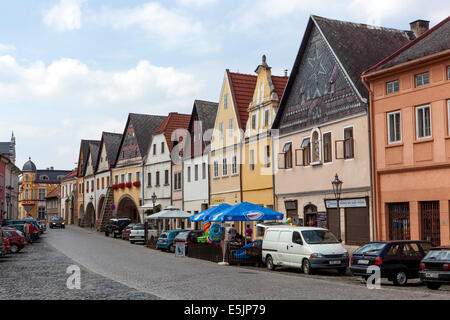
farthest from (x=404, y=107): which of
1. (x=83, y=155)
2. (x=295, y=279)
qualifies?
(x=83, y=155)

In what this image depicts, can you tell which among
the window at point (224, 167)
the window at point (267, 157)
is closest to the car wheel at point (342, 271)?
the window at point (267, 157)

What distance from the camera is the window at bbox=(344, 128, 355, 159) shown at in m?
30.1

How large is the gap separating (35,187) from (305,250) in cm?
12898

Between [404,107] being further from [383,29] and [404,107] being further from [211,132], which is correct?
[211,132]

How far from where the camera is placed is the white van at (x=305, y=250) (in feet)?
73.4

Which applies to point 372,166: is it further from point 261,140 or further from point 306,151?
point 261,140

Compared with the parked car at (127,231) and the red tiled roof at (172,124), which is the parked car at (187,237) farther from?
the red tiled roof at (172,124)

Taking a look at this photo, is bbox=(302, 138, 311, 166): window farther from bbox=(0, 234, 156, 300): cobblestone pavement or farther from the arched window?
bbox=(0, 234, 156, 300): cobblestone pavement

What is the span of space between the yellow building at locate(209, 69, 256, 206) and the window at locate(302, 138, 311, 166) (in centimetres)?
846

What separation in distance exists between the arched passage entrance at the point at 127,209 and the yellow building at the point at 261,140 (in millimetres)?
30440

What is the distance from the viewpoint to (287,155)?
3631 centimetres

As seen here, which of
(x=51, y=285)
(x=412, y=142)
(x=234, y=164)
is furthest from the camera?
(x=234, y=164)

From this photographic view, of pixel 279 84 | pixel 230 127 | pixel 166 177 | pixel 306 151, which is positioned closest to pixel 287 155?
pixel 306 151

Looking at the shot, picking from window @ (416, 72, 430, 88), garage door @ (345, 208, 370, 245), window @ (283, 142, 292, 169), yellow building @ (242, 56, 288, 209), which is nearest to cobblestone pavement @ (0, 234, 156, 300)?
garage door @ (345, 208, 370, 245)
